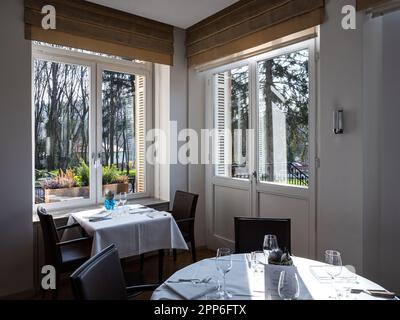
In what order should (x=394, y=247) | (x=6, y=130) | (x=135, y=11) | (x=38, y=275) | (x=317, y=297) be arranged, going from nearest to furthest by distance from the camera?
1. (x=317, y=297)
2. (x=394, y=247)
3. (x=6, y=130)
4. (x=38, y=275)
5. (x=135, y=11)

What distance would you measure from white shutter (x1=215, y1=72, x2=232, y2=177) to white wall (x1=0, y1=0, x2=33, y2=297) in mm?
2096


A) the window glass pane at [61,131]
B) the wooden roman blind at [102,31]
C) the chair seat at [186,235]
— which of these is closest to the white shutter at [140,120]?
the wooden roman blind at [102,31]

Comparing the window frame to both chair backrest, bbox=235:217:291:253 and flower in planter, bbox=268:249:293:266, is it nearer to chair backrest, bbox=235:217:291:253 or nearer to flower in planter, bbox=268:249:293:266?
chair backrest, bbox=235:217:291:253

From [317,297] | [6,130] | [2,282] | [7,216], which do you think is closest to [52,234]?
[7,216]

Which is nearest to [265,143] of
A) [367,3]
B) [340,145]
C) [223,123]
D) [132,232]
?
[223,123]

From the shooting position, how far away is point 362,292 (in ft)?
4.51

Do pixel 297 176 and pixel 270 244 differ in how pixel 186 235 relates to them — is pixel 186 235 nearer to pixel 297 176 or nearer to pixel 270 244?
pixel 297 176

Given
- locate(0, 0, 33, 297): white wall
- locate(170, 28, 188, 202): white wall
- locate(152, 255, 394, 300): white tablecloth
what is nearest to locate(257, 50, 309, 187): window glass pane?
locate(170, 28, 188, 202): white wall

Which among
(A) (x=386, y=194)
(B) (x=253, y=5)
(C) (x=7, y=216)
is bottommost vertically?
(C) (x=7, y=216)

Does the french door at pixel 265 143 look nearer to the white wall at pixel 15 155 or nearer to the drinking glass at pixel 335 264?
the drinking glass at pixel 335 264

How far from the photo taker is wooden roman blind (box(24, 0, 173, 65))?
9.70 feet

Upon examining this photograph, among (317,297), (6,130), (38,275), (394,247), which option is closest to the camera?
(317,297)
